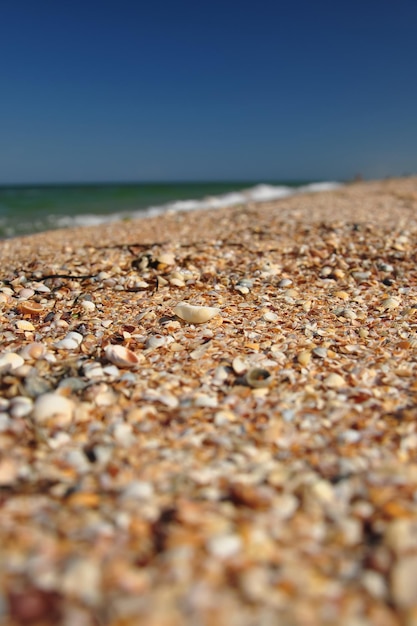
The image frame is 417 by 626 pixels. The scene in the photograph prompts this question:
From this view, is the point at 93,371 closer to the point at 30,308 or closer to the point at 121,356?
the point at 121,356

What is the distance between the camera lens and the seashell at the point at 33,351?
98.4 inches

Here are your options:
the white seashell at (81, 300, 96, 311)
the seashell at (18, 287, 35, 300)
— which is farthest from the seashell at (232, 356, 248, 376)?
the seashell at (18, 287, 35, 300)

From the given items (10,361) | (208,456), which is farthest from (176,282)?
(208,456)

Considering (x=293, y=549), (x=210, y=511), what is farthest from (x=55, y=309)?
(x=293, y=549)

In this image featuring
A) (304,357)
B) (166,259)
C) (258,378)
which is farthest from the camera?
(166,259)

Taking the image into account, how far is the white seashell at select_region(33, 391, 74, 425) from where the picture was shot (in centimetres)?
191

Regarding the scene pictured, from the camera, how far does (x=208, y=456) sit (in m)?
1.74

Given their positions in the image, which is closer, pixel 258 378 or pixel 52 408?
→ pixel 52 408

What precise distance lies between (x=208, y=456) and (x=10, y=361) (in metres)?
1.27

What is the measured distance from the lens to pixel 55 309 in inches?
131

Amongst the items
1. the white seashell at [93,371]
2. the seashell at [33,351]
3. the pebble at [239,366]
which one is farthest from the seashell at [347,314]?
the seashell at [33,351]

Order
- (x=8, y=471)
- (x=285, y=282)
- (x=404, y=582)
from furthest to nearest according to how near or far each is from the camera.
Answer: (x=285, y=282) < (x=8, y=471) < (x=404, y=582)

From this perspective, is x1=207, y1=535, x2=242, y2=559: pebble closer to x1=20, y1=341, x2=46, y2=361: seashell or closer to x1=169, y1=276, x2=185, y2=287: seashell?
x1=20, y1=341, x2=46, y2=361: seashell

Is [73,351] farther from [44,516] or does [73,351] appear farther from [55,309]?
[44,516]
